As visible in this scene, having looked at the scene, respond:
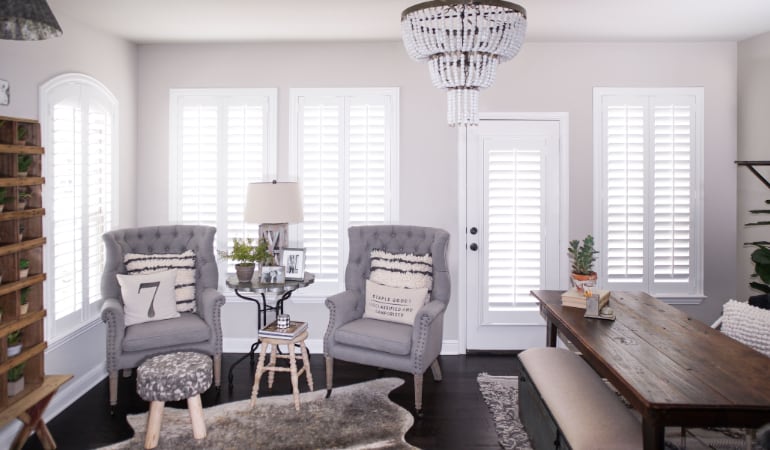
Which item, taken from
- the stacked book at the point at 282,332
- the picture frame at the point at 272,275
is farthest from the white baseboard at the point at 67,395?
the picture frame at the point at 272,275

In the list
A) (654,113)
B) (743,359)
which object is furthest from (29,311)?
(654,113)

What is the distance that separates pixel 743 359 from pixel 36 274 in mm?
3564

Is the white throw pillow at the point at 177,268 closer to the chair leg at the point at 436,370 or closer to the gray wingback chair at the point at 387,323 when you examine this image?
the gray wingback chair at the point at 387,323

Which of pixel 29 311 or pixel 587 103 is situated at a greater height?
pixel 587 103

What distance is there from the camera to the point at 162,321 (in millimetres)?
3930

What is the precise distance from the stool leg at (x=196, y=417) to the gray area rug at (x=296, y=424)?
4cm

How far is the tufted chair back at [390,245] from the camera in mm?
4172

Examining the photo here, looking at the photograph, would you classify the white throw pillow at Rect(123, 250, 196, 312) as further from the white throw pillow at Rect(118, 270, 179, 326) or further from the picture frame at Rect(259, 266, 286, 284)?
the picture frame at Rect(259, 266, 286, 284)

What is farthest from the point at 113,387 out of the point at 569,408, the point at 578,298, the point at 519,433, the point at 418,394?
the point at 578,298

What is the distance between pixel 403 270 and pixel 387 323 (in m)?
0.43

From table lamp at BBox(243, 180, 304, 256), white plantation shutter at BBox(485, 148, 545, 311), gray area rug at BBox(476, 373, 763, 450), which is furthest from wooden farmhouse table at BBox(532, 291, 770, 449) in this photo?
table lamp at BBox(243, 180, 304, 256)

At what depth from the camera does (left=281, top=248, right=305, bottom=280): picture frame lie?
4.38 metres

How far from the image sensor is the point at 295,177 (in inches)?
192

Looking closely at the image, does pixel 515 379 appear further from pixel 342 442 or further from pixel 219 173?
pixel 219 173
